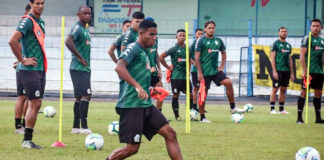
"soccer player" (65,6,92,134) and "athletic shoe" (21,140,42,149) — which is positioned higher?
"soccer player" (65,6,92,134)

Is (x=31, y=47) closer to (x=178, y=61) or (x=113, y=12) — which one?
(x=178, y=61)

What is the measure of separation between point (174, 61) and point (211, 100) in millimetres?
8449

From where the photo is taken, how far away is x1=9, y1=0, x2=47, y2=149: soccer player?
33.7 feet

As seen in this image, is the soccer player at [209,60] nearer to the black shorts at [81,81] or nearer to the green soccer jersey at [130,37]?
the green soccer jersey at [130,37]

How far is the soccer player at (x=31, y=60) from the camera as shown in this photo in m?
10.3

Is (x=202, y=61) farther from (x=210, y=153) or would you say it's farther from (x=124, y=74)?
(x=124, y=74)

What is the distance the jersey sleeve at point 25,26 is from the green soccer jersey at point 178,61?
293 inches

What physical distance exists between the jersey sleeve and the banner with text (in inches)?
839

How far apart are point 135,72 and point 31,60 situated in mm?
2857

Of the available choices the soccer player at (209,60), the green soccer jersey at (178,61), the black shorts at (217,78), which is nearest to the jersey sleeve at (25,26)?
the soccer player at (209,60)

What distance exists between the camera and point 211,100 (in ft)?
85.0

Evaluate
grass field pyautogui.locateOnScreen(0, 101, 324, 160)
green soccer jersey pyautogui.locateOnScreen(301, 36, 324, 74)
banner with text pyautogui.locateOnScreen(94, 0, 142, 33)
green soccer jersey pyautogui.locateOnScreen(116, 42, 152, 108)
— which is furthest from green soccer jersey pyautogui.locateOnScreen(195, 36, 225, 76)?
banner with text pyautogui.locateOnScreen(94, 0, 142, 33)

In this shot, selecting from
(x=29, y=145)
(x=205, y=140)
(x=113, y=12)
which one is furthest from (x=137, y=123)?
(x=113, y=12)

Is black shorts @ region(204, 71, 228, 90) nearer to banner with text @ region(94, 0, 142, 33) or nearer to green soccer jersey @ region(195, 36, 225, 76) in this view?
green soccer jersey @ region(195, 36, 225, 76)
